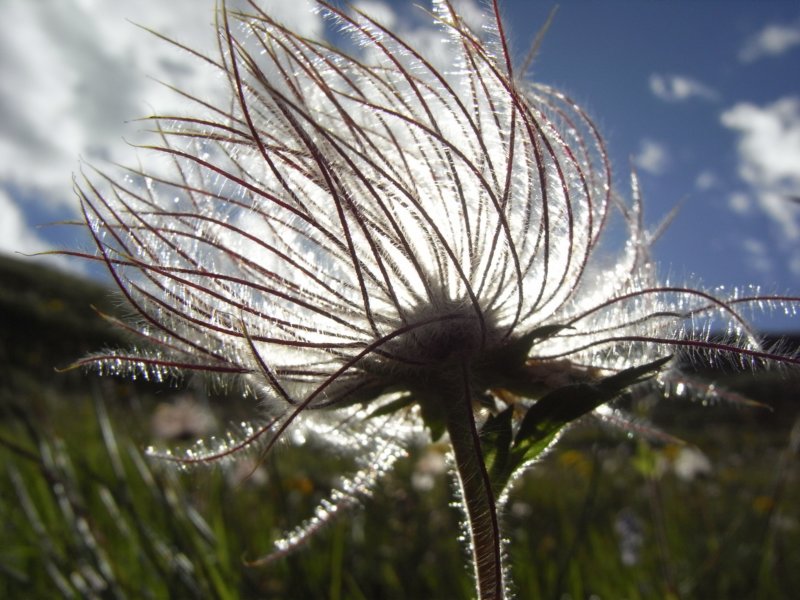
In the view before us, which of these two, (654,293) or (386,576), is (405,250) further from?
(386,576)

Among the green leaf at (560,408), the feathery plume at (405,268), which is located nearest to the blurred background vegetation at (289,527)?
the feathery plume at (405,268)

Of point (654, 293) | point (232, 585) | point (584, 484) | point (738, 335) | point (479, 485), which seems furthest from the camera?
point (584, 484)

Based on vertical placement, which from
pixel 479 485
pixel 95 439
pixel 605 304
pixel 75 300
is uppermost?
pixel 75 300

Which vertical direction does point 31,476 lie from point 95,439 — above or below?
below

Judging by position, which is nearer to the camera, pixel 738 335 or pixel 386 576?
pixel 738 335

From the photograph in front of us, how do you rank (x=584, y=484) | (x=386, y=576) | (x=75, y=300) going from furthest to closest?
(x=75, y=300)
(x=584, y=484)
(x=386, y=576)

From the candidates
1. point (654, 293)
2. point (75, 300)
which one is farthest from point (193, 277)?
point (75, 300)

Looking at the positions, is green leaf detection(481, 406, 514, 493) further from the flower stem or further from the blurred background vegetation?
the blurred background vegetation

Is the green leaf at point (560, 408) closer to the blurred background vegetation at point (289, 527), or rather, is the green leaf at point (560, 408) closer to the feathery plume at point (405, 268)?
the feathery plume at point (405, 268)
